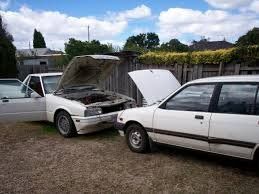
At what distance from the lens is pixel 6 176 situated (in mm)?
5242

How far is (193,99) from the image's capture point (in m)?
5.18

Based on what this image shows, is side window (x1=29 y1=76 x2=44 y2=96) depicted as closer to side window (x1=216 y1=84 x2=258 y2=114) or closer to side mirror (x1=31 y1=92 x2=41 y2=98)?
side mirror (x1=31 y1=92 x2=41 y2=98)

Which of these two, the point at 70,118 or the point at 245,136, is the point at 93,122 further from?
the point at 245,136

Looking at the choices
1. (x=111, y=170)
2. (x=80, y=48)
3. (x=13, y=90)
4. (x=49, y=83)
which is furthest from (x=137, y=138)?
(x=80, y=48)

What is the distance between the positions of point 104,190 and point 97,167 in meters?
0.97

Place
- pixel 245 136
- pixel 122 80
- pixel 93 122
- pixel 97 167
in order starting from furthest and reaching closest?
pixel 122 80, pixel 93 122, pixel 97 167, pixel 245 136

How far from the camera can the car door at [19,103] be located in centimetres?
763

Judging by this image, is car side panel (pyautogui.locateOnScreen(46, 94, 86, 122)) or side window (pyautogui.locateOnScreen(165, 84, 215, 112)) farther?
car side panel (pyautogui.locateOnScreen(46, 94, 86, 122))

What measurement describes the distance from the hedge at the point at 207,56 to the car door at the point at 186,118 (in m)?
2.87

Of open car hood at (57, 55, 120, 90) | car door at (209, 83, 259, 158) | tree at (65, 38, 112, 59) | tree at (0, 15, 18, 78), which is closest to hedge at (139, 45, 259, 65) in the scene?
open car hood at (57, 55, 120, 90)

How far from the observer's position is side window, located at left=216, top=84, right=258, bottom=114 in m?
4.47

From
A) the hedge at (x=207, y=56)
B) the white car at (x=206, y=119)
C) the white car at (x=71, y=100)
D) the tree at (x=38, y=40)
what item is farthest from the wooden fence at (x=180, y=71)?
the tree at (x=38, y=40)

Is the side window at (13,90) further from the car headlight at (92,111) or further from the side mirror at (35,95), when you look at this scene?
the car headlight at (92,111)

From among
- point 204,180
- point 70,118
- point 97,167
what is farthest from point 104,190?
point 70,118
